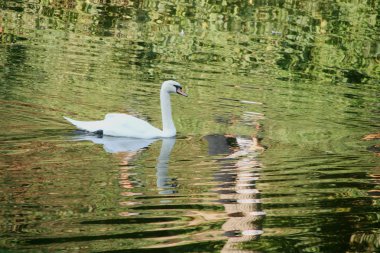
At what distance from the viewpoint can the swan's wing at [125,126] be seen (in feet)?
41.5

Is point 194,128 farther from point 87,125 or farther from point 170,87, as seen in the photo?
point 87,125

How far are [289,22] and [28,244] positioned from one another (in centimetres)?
1822

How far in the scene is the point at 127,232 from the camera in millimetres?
7391

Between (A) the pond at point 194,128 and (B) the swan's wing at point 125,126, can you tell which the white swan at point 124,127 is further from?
(A) the pond at point 194,128

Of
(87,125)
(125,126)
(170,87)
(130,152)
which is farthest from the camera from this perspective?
(170,87)

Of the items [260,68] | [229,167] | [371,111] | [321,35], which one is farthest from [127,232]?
[321,35]

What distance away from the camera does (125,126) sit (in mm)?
12719

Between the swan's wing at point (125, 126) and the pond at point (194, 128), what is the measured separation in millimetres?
122

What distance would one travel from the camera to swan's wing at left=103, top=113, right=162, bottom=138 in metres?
12.7

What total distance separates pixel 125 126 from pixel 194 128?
1.24m

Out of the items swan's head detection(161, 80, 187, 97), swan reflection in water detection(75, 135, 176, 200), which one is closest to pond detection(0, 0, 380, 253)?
swan reflection in water detection(75, 135, 176, 200)

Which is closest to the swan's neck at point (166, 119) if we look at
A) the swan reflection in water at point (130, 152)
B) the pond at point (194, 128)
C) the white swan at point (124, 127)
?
the white swan at point (124, 127)

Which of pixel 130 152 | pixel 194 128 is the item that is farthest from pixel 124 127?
pixel 194 128

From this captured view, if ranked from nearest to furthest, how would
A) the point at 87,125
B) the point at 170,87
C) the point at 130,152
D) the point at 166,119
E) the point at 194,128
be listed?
the point at 130,152, the point at 87,125, the point at 166,119, the point at 194,128, the point at 170,87
